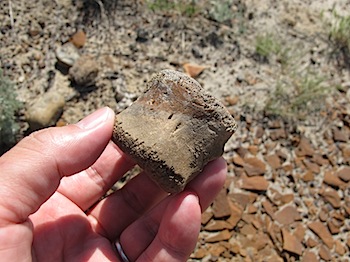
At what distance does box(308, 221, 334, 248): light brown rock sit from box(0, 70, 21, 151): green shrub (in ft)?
7.63

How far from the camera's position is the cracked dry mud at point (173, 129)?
2072 mm

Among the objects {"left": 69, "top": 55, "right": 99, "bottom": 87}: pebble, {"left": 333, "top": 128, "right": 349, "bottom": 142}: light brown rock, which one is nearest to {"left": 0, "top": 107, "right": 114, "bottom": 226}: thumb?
{"left": 69, "top": 55, "right": 99, "bottom": 87}: pebble

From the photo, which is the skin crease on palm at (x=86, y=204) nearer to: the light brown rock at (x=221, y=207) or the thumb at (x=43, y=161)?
the thumb at (x=43, y=161)

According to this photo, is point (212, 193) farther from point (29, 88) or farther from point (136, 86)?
point (29, 88)

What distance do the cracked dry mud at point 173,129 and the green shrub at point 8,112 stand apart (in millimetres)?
1410

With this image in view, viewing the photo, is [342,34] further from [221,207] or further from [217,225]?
[217,225]

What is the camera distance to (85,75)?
3.50 metres

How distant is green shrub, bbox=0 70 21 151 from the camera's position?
127 inches

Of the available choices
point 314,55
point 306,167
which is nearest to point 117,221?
point 306,167

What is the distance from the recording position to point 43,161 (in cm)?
200

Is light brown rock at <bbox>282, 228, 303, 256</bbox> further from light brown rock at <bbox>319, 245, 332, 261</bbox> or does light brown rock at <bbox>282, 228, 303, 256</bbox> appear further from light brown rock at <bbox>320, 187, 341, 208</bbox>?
light brown rock at <bbox>320, 187, 341, 208</bbox>

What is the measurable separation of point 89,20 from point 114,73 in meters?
0.60

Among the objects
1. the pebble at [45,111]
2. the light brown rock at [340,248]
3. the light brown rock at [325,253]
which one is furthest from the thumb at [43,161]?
the light brown rock at [340,248]

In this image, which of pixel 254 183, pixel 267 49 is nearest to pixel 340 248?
pixel 254 183
